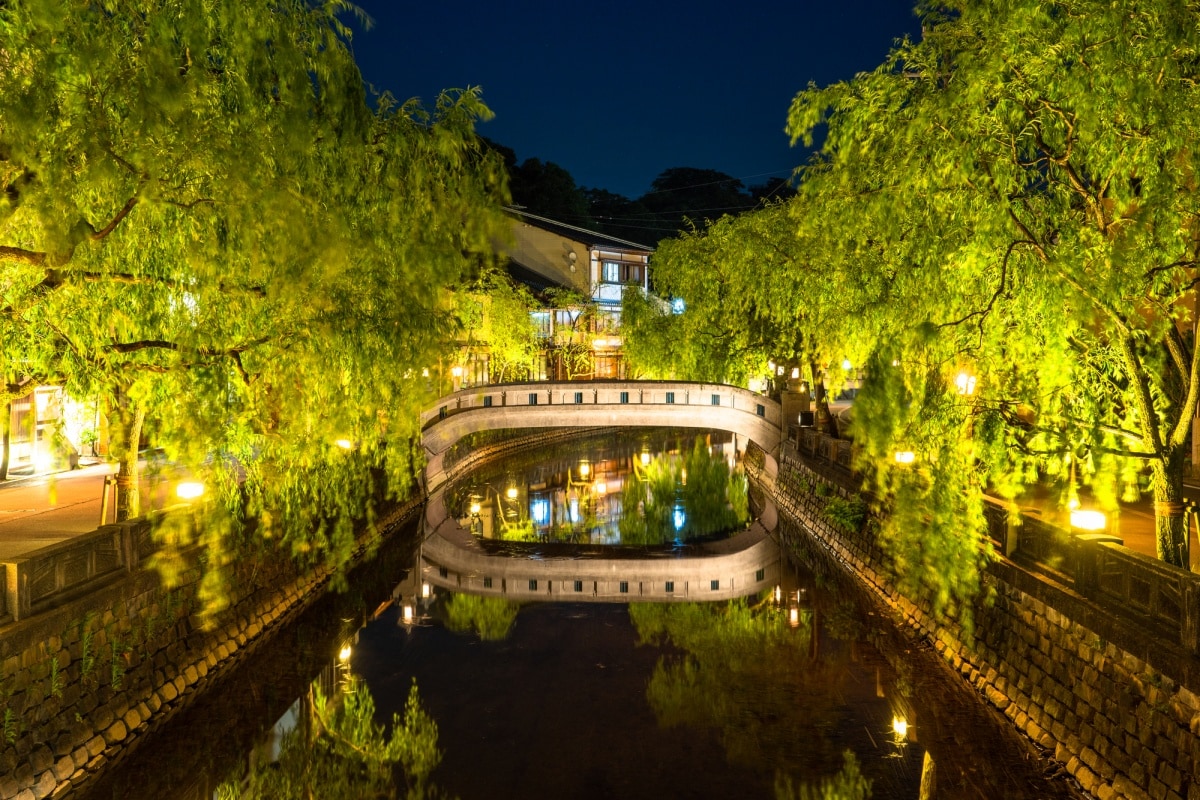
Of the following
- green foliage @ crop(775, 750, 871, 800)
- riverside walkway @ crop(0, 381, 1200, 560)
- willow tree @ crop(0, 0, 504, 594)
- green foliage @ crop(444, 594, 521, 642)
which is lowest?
green foliage @ crop(775, 750, 871, 800)

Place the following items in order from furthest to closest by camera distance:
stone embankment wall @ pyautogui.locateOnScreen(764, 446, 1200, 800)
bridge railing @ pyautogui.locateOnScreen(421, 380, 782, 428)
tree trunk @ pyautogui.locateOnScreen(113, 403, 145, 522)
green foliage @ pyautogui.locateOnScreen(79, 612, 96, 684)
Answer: bridge railing @ pyautogui.locateOnScreen(421, 380, 782, 428) → tree trunk @ pyautogui.locateOnScreen(113, 403, 145, 522) → green foliage @ pyautogui.locateOnScreen(79, 612, 96, 684) → stone embankment wall @ pyautogui.locateOnScreen(764, 446, 1200, 800)

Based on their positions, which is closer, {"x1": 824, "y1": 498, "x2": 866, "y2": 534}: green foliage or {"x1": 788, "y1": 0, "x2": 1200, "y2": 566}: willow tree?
{"x1": 788, "y1": 0, "x2": 1200, "y2": 566}: willow tree

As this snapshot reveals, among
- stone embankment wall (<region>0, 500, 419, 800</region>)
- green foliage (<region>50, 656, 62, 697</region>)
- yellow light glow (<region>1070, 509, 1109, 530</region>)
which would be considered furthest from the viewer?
yellow light glow (<region>1070, 509, 1109, 530</region>)

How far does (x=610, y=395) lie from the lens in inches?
1221

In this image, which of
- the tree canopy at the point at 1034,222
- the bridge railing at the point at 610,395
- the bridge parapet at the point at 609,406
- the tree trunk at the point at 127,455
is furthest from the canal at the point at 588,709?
the bridge railing at the point at 610,395

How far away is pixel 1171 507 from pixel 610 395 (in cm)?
2180

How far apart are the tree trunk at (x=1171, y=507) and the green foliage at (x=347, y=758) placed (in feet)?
28.8

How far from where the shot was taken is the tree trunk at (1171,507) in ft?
32.9

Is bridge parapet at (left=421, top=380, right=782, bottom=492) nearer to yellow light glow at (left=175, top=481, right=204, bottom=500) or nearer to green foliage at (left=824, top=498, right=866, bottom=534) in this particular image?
green foliage at (left=824, top=498, right=866, bottom=534)

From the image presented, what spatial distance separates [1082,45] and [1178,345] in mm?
3547

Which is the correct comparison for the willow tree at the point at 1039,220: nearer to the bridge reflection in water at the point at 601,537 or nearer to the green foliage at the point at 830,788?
the green foliage at the point at 830,788

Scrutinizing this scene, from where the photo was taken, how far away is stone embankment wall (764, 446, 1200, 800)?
8.20 metres

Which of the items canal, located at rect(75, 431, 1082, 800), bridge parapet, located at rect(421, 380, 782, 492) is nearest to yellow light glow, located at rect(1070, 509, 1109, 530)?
canal, located at rect(75, 431, 1082, 800)

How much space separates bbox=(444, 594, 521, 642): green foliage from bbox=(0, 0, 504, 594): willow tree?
4.48 meters
